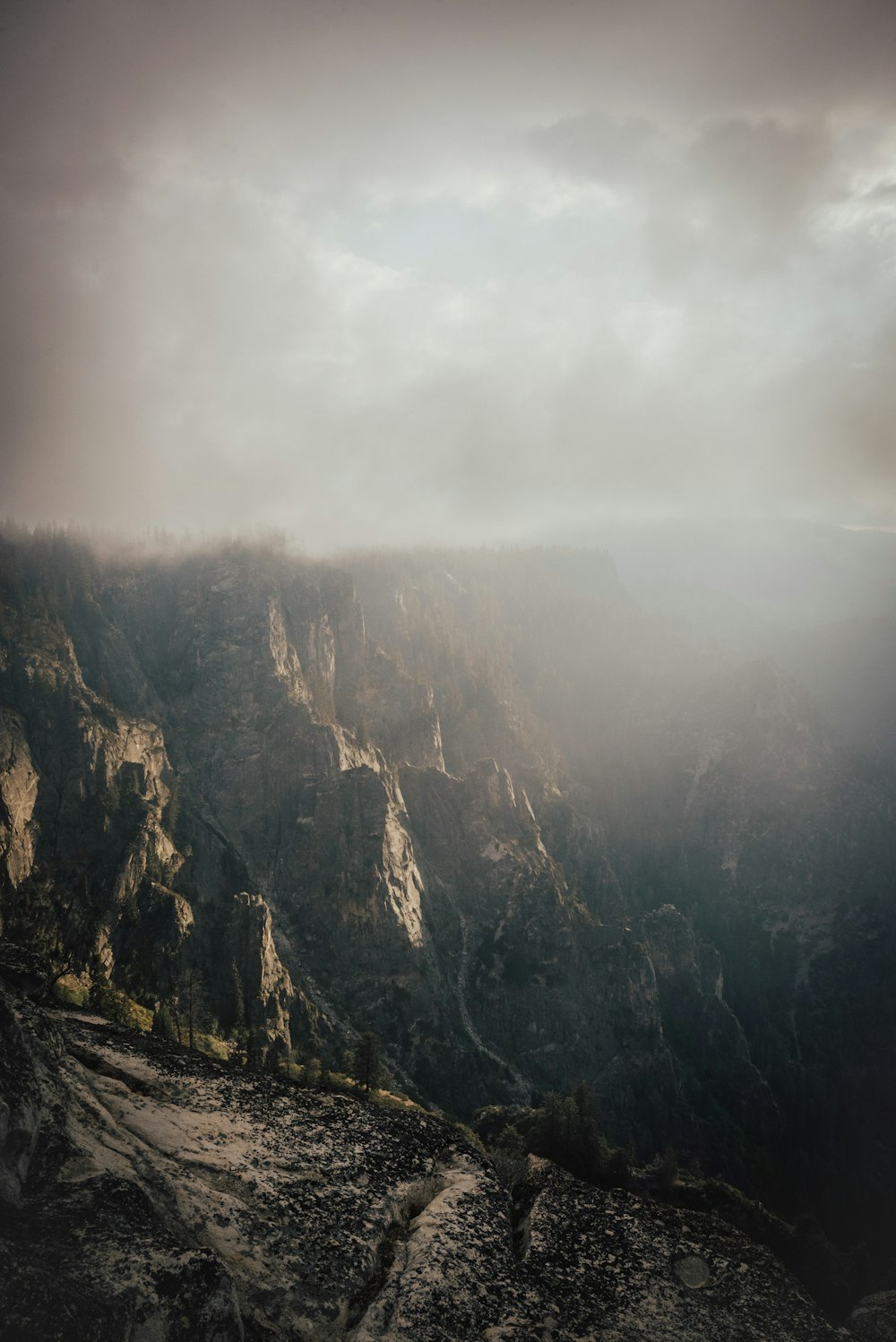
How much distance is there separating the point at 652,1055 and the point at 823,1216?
45.7 meters

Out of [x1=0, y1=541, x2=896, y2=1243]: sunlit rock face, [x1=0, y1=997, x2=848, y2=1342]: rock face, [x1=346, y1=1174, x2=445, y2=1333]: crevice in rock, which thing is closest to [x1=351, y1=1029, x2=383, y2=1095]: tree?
[x1=0, y1=997, x2=848, y2=1342]: rock face

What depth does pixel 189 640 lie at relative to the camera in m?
187

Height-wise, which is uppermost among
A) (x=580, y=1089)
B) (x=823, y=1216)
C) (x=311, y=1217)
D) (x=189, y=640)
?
(x=189, y=640)

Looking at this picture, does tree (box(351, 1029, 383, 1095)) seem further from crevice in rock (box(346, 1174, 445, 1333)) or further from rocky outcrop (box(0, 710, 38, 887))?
rocky outcrop (box(0, 710, 38, 887))

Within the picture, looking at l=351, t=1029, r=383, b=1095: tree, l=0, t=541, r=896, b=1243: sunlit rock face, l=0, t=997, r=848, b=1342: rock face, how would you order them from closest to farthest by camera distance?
1. l=0, t=997, r=848, b=1342: rock face
2. l=351, t=1029, r=383, b=1095: tree
3. l=0, t=541, r=896, b=1243: sunlit rock face

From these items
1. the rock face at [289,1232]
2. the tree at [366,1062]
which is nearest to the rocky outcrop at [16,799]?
the tree at [366,1062]

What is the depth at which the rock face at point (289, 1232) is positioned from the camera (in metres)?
24.4

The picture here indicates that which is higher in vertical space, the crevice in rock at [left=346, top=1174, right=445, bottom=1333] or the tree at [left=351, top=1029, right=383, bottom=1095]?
the crevice in rock at [left=346, top=1174, right=445, bottom=1333]

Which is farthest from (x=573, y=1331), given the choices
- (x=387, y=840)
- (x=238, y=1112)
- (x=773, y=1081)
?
(x=773, y=1081)

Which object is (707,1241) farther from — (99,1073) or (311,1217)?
(99,1073)

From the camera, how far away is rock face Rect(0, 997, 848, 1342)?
80.2 ft

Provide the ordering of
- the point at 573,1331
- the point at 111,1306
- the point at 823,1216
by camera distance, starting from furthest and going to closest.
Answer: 1. the point at 823,1216
2. the point at 573,1331
3. the point at 111,1306

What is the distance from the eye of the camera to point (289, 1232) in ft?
103

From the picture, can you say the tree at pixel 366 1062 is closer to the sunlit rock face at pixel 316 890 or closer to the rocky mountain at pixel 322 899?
the rocky mountain at pixel 322 899
